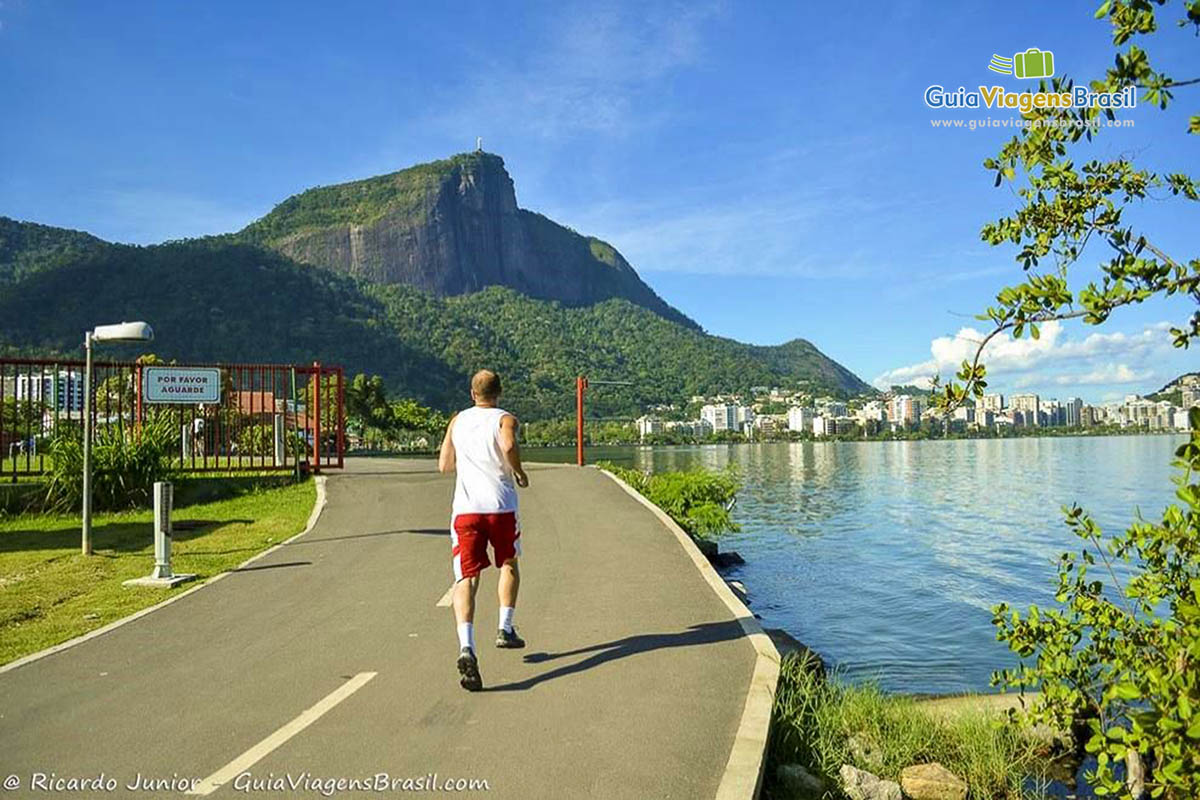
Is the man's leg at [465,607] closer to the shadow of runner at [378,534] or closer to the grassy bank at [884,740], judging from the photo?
the grassy bank at [884,740]

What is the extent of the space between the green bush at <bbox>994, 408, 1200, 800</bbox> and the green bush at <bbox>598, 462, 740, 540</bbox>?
15155mm

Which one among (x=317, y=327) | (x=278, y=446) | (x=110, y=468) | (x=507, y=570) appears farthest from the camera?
(x=317, y=327)

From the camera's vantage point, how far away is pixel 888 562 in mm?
22984

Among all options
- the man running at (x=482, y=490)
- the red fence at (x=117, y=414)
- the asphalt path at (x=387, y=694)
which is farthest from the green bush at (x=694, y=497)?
the man running at (x=482, y=490)

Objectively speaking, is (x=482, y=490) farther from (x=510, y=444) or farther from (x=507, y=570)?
(x=507, y=570)

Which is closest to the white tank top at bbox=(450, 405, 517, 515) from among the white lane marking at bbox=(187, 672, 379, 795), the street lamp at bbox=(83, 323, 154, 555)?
the white lane marking at bbox=(187, 672, 379, 795)

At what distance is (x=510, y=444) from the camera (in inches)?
242

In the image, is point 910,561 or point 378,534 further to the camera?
point 910,561

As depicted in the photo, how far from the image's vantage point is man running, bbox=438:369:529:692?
19.7 feet

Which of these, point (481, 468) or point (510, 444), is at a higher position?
point (510, 444)

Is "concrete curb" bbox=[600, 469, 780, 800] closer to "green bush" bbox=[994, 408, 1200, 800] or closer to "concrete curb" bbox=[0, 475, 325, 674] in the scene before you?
"green bush" bbox=[994, 408, 1200, 800]

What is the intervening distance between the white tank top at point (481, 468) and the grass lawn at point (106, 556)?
411 cm

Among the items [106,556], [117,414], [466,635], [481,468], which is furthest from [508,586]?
[117,414]

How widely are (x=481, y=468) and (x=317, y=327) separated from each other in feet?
453
